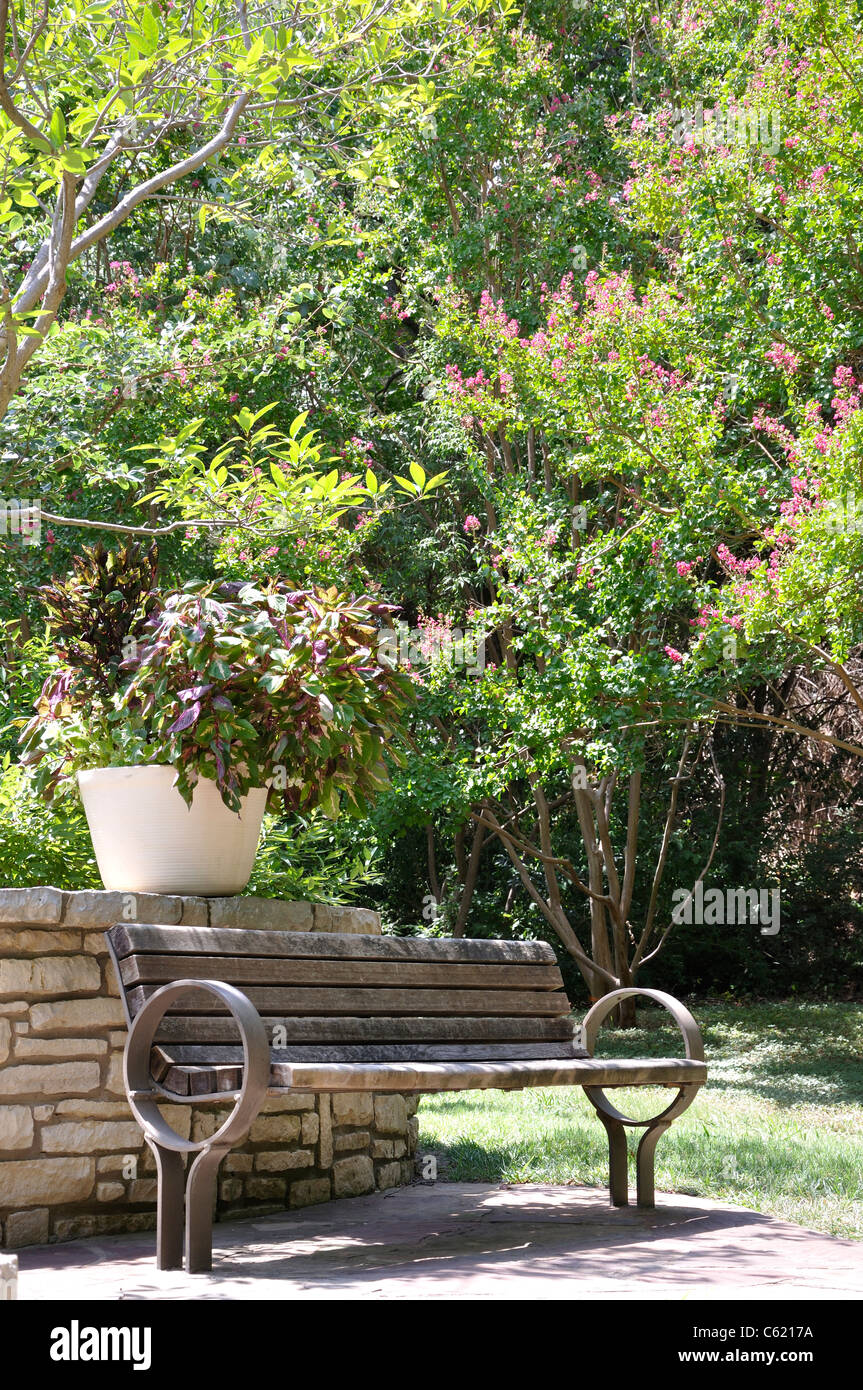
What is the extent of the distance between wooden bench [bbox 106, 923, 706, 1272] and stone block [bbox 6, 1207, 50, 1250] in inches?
27.1

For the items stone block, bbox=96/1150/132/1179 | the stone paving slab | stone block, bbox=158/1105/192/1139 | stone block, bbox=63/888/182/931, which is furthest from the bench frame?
stone block, bbox=158/1105/192/1139

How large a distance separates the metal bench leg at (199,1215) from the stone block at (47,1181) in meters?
0.79

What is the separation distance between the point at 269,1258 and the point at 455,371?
25.3 feet

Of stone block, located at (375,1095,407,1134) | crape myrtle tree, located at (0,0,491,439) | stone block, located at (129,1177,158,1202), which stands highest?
crape myrtle tree, located at (0,0,491,439)

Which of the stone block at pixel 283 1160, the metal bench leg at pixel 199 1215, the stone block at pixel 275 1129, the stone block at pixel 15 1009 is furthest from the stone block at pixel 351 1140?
the metal bench leg at pixel 199 1215

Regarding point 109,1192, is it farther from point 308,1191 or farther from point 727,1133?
point 727,1133

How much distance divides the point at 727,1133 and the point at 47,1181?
3.49 meters

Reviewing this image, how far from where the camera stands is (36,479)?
9367 millimetres

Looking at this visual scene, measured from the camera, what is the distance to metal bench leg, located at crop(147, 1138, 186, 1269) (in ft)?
10.8

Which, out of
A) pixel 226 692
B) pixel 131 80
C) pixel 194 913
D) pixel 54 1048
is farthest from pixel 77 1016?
pixel 131 80

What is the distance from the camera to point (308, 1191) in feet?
15.1

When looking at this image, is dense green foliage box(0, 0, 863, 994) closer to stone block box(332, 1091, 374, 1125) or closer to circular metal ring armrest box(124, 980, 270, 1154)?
stone block box(332, 1091, 374, 1125)
